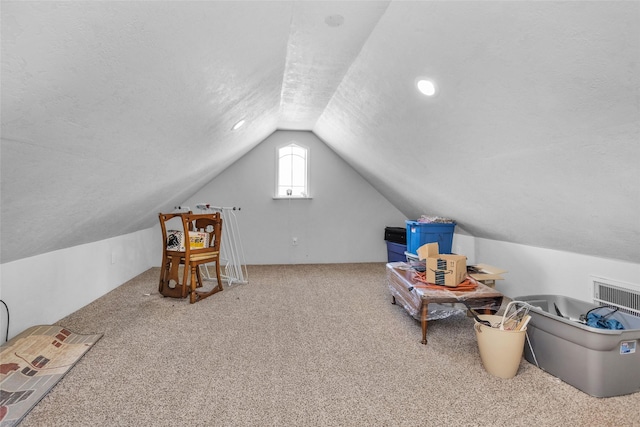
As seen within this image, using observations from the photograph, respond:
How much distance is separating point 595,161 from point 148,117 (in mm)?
2409

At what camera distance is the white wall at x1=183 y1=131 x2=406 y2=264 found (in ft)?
17.0

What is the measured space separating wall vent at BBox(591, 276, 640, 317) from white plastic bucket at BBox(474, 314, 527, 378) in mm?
1029

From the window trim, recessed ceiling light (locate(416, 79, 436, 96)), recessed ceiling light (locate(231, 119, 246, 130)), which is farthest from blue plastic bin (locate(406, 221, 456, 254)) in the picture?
recessed ceiling light (locate(231, 119, 246, 130))

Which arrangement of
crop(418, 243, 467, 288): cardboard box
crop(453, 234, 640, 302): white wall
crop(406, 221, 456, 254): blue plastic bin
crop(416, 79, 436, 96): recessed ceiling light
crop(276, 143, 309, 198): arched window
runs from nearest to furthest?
crop(416, 79, 436, 96): recessed ceiling light < crop(453, 234, 640, 302): white wall < crop(418, 243, 467, 288): cardboard box < crop(406, 221, 456, 254): blue plastic bin < crop(276, 143, 309, 198): arched window

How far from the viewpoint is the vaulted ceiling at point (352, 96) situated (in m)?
1.12

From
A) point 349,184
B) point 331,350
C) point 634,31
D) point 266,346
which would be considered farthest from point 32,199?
point 349,184

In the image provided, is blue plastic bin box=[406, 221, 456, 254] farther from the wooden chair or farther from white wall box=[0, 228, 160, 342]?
white wall box=[0, 228, 160, 342]

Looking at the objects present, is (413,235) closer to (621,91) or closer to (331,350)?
(331,350)

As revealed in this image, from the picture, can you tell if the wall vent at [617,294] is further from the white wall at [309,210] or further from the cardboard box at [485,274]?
the white wall at [309,210]

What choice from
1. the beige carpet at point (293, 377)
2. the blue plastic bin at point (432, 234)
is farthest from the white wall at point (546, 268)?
the beige carpet at point (293, 377)

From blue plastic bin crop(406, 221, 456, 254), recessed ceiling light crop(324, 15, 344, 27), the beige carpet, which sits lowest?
the beige carpet

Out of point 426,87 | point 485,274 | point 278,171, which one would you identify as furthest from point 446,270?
point 278,171

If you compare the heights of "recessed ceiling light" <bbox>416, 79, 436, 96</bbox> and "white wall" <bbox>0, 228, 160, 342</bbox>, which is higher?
"recessed ceiling light" <bbox>416, 79, 436, 96</bbox>

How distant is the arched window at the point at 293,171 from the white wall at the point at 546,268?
2.77 m
